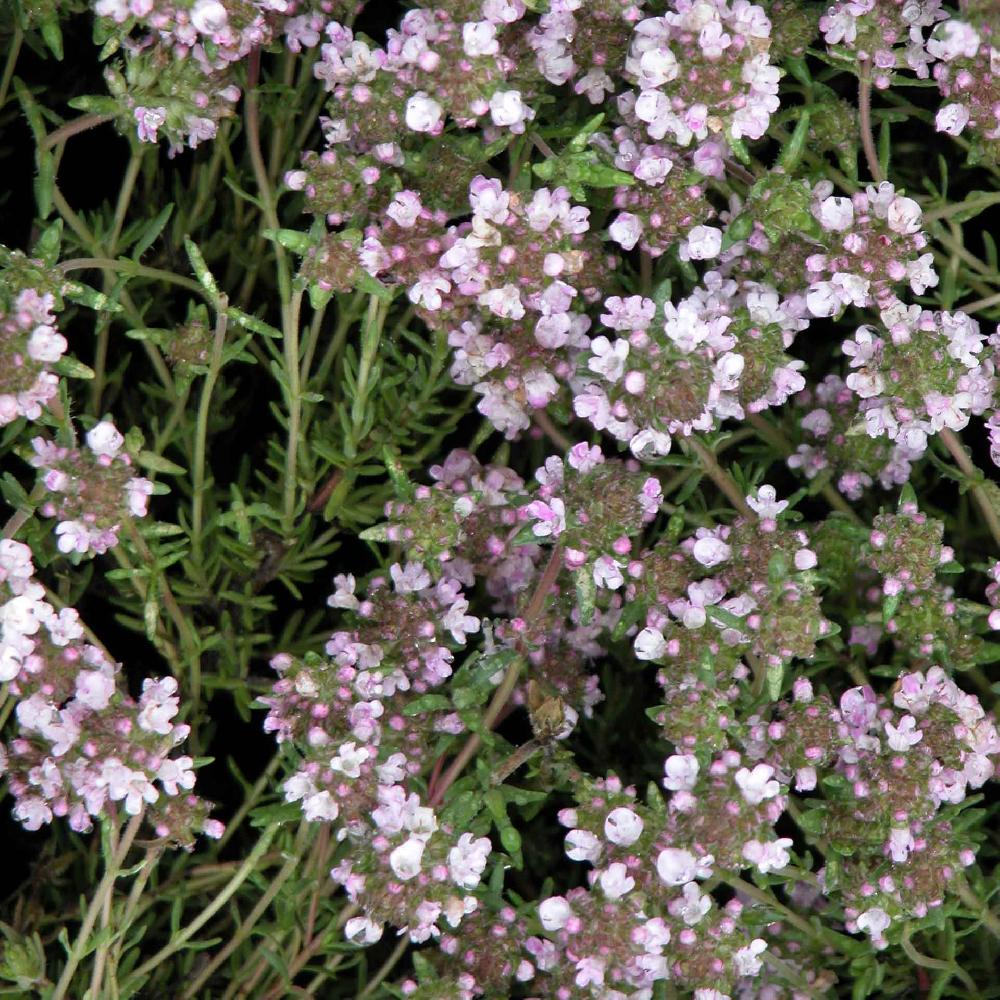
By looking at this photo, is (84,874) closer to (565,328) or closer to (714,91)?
(565,328)

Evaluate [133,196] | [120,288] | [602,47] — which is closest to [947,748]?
[602,47]

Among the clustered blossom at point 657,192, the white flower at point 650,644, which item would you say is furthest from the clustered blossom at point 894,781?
the clustered blossom at point 657,192

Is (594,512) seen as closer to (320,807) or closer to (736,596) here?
(736,596)

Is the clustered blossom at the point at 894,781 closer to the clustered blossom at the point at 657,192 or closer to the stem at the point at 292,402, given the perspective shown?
the clustered blossom at the point at 657,192

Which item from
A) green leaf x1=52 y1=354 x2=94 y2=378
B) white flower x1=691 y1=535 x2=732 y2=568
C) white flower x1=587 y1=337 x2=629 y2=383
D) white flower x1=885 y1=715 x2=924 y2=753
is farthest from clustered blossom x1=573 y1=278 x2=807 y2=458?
green leaf x1=52 y1=354 x2=94 y2=378

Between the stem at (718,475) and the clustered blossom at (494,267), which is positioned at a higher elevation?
the clustered blossom at (494,267)

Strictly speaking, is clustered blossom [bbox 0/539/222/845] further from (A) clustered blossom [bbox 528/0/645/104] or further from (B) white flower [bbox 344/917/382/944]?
(A) clustered blossom [bbox 528/0/645/104]
